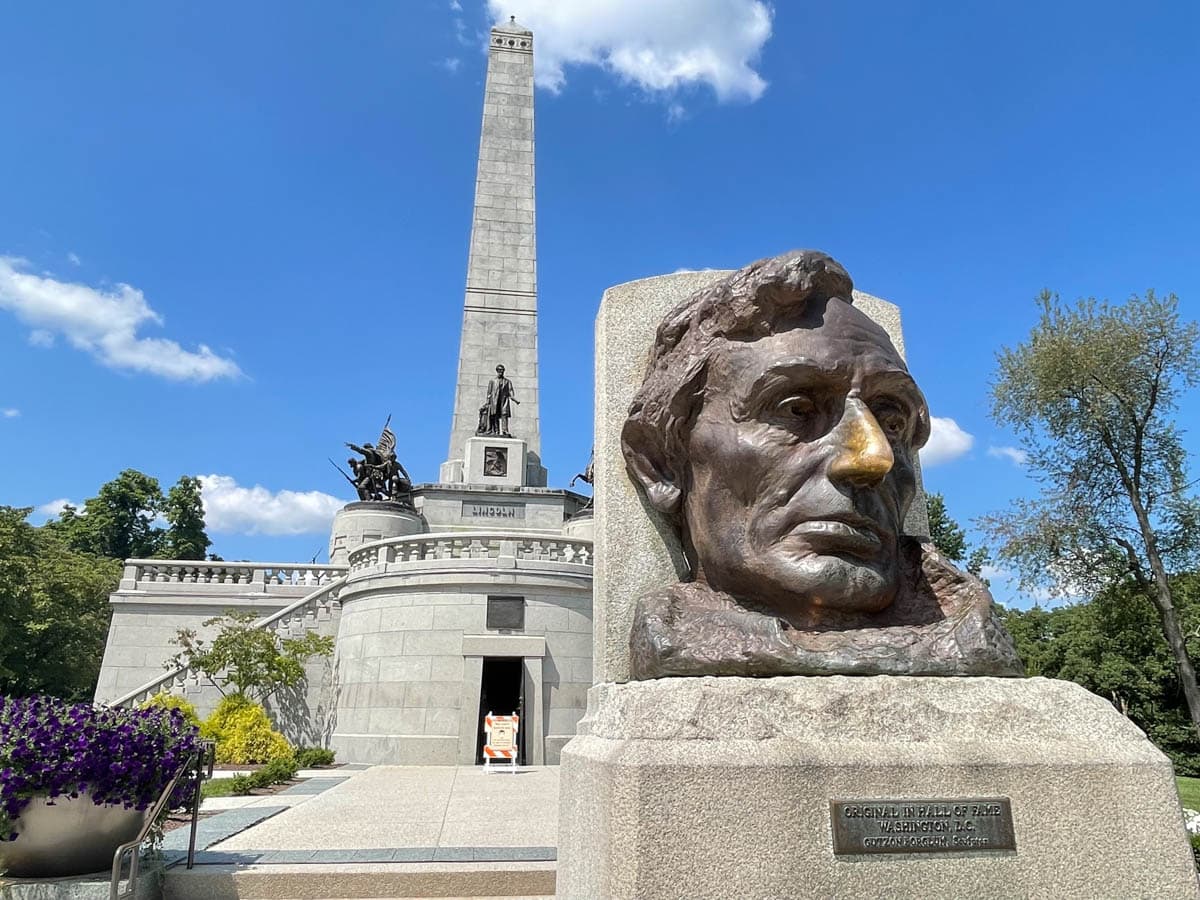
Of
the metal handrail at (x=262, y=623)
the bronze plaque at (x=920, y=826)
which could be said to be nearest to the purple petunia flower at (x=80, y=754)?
the bronze plaque at (x=920, y=826)

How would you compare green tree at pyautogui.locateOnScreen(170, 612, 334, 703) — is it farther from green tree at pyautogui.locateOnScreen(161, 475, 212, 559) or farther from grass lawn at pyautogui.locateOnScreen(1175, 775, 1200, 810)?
green tree at pyautogui.locateOnScreen(161, 475, 212, 559)

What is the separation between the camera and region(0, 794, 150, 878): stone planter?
177 inches

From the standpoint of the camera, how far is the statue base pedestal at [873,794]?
259cm

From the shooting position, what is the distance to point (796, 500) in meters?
3.33

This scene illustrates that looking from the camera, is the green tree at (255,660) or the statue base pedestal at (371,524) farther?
the statue base pedestal at (371,524)

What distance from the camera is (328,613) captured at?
2130 cm

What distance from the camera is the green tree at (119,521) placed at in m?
49.3

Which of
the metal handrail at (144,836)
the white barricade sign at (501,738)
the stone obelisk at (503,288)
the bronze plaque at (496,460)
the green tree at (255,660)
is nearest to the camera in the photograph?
the metal handrail at (144,836)

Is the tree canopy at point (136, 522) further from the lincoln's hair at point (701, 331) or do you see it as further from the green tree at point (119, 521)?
the lincoln's hair at point (701, 331)

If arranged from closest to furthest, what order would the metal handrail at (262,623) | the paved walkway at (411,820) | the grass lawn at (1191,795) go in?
1. the paved walkway at (411,820)
2. the grass lawn at (1191,795)
3. the metal handrail at (262,623)

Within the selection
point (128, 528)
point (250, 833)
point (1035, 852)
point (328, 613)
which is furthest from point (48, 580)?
point (1035, 852)

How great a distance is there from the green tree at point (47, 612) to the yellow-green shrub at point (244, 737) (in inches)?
561

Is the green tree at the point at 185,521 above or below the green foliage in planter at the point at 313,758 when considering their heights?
above

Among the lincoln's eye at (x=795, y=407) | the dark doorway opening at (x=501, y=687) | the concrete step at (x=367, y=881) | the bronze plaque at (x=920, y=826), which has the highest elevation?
the lincoln's eye at (x=795, y=407)
